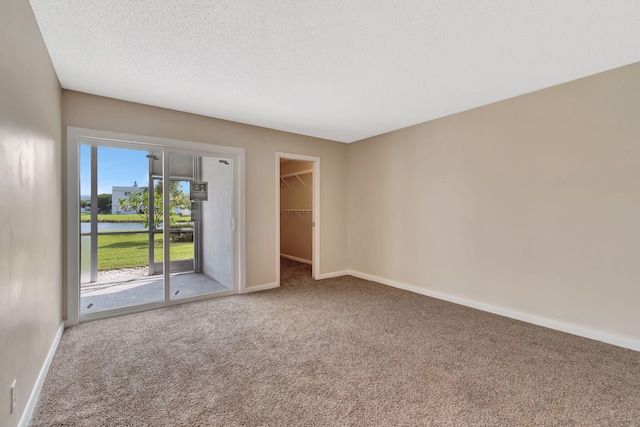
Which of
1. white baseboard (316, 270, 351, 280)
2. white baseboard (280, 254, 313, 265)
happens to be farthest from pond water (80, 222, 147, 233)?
white baseboard (280, 254, 313, 265)

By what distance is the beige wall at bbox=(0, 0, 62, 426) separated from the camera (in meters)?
1.38

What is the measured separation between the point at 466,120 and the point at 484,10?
2021 millimetres

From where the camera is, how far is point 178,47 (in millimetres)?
2279

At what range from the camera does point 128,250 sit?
434 centimetres

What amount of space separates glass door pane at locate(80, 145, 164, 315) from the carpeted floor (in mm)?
1049

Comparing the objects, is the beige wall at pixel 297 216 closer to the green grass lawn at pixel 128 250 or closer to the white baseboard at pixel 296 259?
the white baseboard at pixel 296 259

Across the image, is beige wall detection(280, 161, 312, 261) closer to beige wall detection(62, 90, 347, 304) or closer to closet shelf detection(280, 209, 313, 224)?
closet shelf detection(280, 209, 313, 224)

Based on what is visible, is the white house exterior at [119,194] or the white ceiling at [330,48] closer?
the white ceiling at [330,48]

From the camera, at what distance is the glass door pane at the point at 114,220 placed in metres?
3.88

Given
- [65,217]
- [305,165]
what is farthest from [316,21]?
[305,165]

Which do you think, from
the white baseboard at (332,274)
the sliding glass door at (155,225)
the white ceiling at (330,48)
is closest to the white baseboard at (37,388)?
the sliding glass door at (155,225)

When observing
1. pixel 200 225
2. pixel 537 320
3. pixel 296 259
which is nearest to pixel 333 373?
pixel 537 320

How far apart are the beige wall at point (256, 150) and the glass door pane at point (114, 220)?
655 millimetres

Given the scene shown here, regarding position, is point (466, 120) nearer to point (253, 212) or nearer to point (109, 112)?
point (253, 212)
